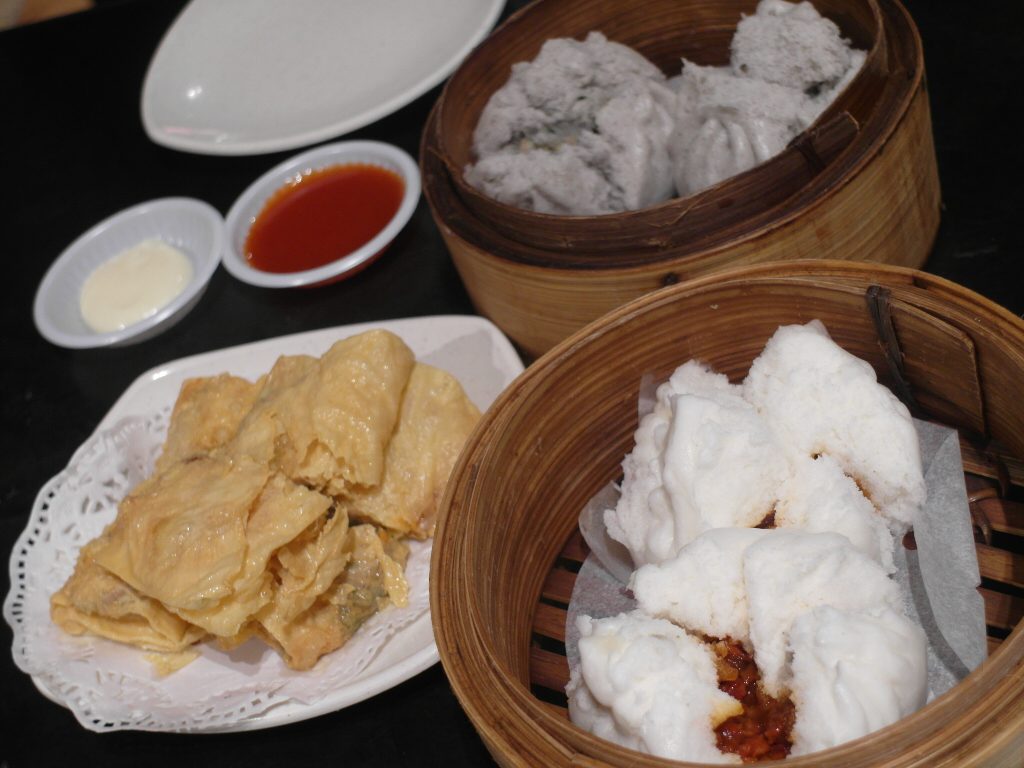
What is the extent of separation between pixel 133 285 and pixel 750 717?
2.19 meters

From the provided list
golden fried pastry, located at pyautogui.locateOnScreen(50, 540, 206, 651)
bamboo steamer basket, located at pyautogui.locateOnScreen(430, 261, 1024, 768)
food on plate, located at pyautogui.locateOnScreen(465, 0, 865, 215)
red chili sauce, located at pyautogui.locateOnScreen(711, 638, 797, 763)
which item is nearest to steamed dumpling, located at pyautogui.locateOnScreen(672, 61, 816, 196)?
food on plate, located at pyautogui.locateOnScreen(465, 0, 865, 215)

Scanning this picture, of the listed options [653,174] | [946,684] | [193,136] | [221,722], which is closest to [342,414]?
[221,722]

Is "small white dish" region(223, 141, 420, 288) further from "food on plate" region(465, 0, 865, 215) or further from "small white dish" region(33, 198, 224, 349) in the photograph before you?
"food on plate" region(465, 0, 865, 215)

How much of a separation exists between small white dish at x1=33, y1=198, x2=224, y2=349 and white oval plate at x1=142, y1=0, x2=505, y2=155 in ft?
0.93

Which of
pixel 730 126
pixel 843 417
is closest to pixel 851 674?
pixel 843 417

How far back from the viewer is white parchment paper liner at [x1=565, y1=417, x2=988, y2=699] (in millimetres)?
1223

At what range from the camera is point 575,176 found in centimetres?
196

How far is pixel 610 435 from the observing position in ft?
5.18

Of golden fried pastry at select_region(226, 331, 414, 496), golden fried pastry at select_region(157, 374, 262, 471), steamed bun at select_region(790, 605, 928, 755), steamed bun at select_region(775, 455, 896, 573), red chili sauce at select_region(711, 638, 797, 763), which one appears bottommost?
golden fried pastry at select_region(157, 374, 262, 471)

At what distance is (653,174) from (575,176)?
15 centimetres

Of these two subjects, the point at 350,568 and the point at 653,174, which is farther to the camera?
the point at 653,174

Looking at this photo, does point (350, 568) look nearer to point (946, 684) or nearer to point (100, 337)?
point (946, 684)

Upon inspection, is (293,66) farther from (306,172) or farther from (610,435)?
(610,435)

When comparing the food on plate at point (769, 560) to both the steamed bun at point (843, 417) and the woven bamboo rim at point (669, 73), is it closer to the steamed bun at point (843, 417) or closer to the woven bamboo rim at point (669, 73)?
the steamed bun at point (843, 417)
